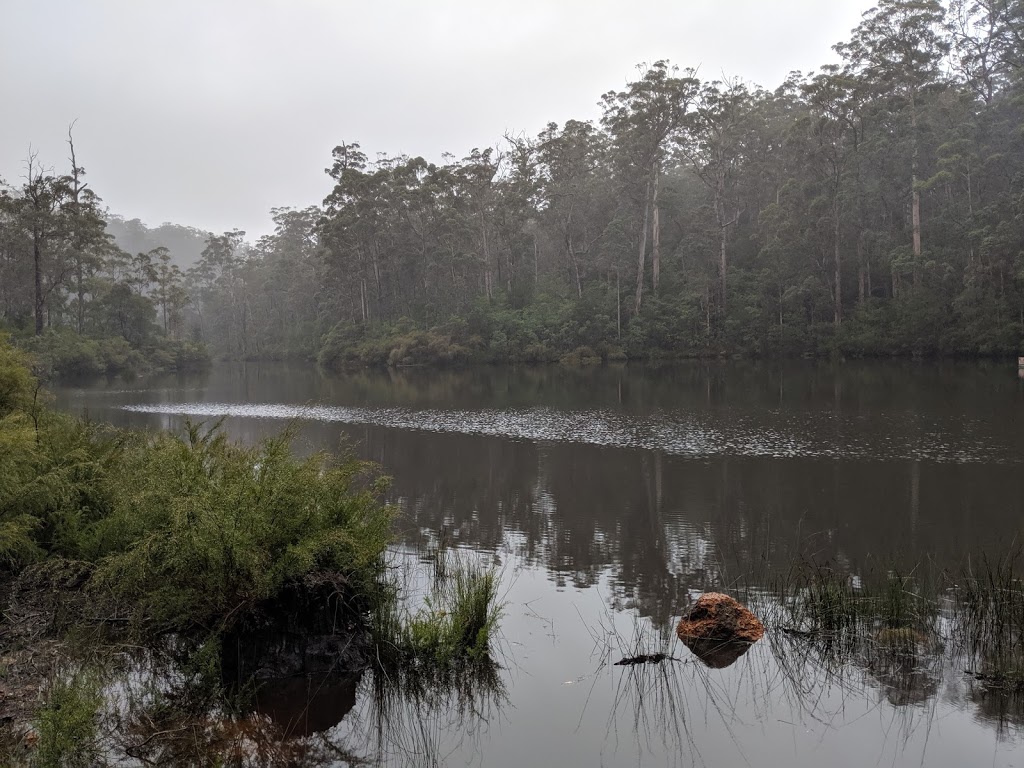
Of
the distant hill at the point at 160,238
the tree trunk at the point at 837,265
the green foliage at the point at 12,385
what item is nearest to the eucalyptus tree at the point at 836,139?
the tree trunk at the point at 837,265

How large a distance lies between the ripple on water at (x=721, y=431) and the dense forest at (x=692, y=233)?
20.8m

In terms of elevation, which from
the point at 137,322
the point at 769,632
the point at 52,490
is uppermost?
the point at 137,322

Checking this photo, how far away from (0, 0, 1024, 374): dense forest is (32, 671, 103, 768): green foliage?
122 feet

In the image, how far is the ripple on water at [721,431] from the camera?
14.4m

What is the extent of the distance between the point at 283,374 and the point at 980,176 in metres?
40.2

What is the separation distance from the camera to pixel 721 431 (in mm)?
17500

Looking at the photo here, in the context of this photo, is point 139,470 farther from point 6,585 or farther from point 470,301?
point 470,301

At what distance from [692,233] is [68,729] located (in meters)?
48.7

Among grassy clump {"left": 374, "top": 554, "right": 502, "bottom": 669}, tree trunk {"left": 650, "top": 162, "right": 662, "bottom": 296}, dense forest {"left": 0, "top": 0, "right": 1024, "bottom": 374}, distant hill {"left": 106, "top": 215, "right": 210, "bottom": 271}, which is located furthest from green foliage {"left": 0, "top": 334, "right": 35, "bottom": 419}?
distant hill {"left": 106, "top": 215, "right": 210, "bottom": 271}

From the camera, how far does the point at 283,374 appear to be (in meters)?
49.2

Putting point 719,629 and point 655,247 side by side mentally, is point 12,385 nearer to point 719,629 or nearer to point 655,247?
point 719,629

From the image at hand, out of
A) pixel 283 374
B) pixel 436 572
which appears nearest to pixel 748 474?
pixel 436 572

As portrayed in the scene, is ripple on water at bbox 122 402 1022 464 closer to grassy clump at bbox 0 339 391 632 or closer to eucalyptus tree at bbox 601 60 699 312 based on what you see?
grassy clump at bbox 0 339 391 632

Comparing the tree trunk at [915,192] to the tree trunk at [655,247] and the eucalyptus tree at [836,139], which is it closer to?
the eucalyptus tree at [836,139]
